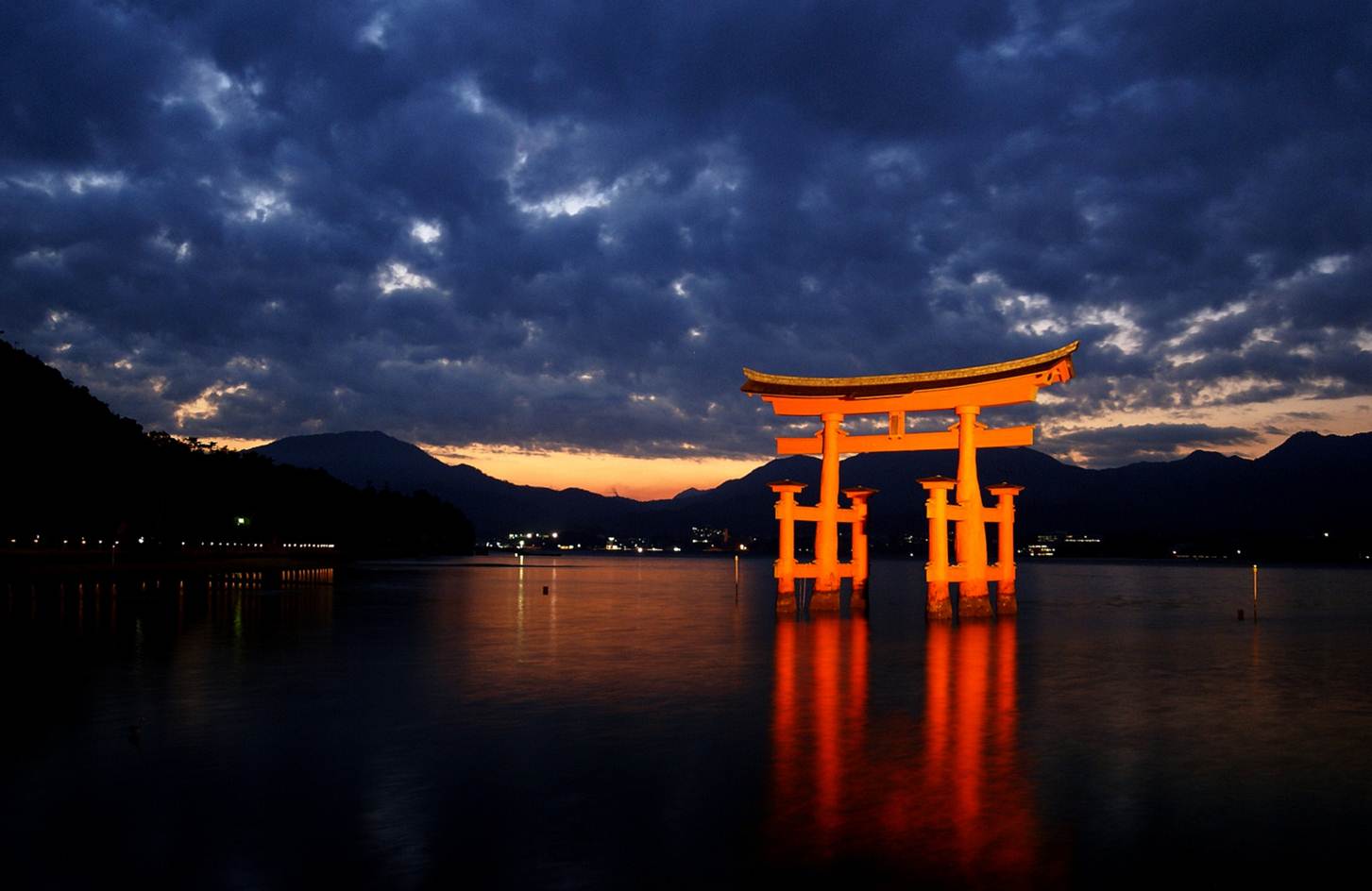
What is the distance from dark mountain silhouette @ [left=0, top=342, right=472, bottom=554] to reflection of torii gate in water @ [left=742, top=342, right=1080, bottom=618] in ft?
135

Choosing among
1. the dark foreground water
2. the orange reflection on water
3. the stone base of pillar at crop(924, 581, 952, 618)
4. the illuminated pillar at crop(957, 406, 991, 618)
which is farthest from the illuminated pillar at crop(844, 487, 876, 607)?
the orange reflection on water

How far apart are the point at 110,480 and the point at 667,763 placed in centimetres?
5659

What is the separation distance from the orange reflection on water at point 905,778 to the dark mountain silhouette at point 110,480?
47.6 m

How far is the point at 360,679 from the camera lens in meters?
18.3

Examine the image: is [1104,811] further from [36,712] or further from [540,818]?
[36,712]

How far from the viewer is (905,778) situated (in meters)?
10.4

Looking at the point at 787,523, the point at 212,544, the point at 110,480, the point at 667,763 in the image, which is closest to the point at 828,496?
the point at 787,523

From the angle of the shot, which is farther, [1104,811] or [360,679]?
[360,679]

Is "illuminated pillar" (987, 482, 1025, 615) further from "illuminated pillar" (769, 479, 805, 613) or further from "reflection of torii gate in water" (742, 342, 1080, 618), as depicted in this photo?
"illuminated pillar" (769, 479, 805, 613)

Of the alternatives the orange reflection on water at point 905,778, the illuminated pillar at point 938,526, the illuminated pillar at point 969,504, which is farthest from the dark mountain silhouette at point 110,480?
the orange reflection on water at point 905,778

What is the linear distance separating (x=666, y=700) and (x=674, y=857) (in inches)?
340

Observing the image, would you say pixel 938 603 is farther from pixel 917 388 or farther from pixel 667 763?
pixel 667 763

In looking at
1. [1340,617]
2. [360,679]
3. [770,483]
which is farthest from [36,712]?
[1340,617]

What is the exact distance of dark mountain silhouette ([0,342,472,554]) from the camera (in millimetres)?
51000
